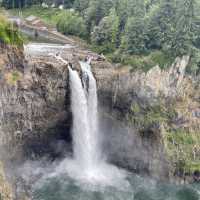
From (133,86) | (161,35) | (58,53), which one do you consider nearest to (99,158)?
(133,86)

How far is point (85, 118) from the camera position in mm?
54094

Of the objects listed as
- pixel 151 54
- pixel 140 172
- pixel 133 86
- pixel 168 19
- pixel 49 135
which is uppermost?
pixel 168 19

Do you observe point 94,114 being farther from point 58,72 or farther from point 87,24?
point 87,24

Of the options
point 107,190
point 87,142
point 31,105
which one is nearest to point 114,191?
point 107,190

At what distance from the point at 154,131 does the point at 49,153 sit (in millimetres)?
14246

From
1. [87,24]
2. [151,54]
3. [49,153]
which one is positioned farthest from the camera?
[87,24]

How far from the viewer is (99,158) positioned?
56281 mm

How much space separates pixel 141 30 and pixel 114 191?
24510mm

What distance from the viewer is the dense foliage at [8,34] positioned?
1825 inches

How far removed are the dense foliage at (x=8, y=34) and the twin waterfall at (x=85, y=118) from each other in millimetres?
7840

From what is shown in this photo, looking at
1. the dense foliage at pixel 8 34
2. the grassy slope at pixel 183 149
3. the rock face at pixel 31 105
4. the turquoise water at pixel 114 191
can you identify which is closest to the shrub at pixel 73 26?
the rock face at pixel 31 105

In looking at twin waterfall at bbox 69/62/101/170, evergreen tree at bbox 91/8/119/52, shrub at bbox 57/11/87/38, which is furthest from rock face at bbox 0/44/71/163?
shrub at bbox 57/11/87/38

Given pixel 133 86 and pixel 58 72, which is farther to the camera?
pixel 133 86

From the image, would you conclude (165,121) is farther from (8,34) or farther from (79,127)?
(8,34)
